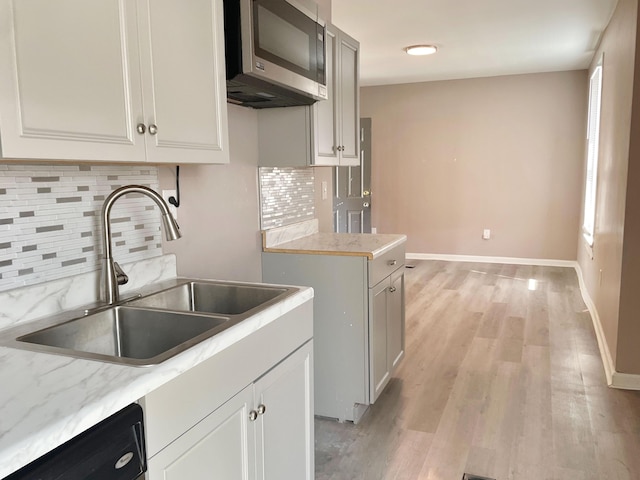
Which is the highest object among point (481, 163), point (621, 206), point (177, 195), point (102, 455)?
point (481, 163)

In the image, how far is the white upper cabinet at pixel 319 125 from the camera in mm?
2600

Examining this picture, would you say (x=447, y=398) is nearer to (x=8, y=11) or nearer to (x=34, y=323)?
(x=34, y=323)

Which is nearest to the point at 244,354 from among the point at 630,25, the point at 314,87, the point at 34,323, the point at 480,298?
the point at 34,323

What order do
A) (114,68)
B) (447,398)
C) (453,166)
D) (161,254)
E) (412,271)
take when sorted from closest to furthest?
1. (114,68)
2. (161,254)
3. (447,398)
4. (412,271)
5. (453,166)

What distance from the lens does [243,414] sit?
1.41 meters

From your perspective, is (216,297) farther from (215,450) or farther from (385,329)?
(385,329)

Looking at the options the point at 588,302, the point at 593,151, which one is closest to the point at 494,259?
the point at 593,151

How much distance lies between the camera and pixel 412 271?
649 cm

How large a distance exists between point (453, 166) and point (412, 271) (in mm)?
1631

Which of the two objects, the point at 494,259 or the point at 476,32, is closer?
the point at 476,32

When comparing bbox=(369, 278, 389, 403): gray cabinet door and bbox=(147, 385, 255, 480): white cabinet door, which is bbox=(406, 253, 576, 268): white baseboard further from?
bbox=(147, 385, 255, 480): white cabinet door

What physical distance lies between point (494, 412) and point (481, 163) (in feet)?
15.6

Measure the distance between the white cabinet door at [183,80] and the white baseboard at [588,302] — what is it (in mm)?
2600

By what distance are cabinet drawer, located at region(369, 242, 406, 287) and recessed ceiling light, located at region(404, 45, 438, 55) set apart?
2905mm
